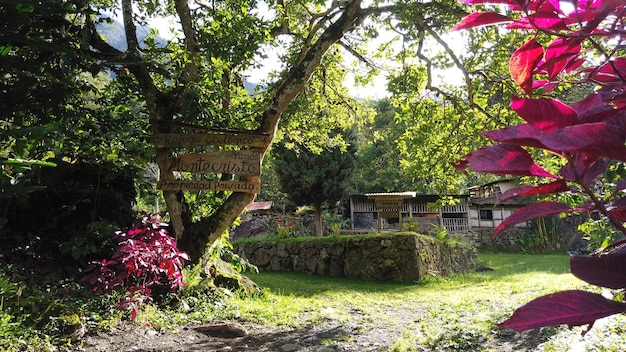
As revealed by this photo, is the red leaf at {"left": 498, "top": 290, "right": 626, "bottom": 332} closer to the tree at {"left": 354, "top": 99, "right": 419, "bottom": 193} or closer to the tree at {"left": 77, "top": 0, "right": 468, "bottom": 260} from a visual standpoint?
the tree at {"left": 77, "top": 0, "right": 468, "bottom": 260}

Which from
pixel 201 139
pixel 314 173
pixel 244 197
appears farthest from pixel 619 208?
pixel 314 173

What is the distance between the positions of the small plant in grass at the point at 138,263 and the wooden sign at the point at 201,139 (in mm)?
972

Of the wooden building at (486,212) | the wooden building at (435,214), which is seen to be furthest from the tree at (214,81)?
the wooden building at (486,212)

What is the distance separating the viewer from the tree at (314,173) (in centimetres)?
1588

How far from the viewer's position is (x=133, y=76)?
5293mm

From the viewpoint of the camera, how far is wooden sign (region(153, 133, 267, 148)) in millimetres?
4793

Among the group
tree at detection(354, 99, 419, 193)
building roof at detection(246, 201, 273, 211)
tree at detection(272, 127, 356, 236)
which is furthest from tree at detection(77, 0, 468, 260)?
tree at detection(354, 99, 419, 193)

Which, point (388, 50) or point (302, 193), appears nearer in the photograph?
point (388, 50)

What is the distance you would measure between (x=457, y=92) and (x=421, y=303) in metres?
3.41

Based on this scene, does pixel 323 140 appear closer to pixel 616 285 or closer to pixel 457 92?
pixel 457 92

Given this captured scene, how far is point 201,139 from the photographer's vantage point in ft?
15.8

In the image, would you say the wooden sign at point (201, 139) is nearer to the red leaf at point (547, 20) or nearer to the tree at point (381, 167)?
the red leaf at point (547, 20)

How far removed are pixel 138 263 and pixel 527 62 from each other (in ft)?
12.4

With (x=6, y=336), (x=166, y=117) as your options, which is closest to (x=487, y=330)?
(x=6, y=336)
